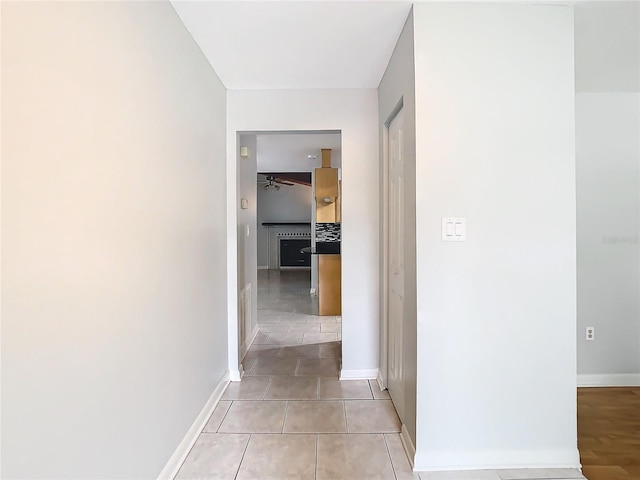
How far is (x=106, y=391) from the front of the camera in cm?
129

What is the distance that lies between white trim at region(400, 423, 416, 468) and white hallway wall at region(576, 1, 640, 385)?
174 cm

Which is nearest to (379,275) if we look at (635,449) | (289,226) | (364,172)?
(364,172)

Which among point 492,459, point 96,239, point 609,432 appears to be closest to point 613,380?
point 609,432

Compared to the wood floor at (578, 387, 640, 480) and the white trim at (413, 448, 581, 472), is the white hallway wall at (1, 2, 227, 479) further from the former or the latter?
the wood floor at (578, 387, 640, 480)

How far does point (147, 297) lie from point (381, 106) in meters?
2.18

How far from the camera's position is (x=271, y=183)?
10789 mm

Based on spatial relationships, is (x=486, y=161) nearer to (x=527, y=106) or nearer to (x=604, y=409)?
(x=527, y=106)

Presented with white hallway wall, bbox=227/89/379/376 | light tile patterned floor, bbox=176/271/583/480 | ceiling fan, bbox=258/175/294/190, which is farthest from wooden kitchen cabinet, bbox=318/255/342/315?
ceiling fan, bbox=258/175/294/190

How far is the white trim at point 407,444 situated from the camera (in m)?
1.92

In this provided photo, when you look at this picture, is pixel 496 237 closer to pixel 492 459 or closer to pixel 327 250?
pixel 492 459

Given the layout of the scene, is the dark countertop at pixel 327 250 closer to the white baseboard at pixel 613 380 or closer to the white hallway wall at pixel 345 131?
the white hallway wall at pixel 345 131

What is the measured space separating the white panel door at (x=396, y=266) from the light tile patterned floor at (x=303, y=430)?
22cm

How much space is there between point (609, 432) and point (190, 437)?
252cm

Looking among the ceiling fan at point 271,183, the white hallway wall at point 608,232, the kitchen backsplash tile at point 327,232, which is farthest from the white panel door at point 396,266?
the ceiling fan at point 271,183
